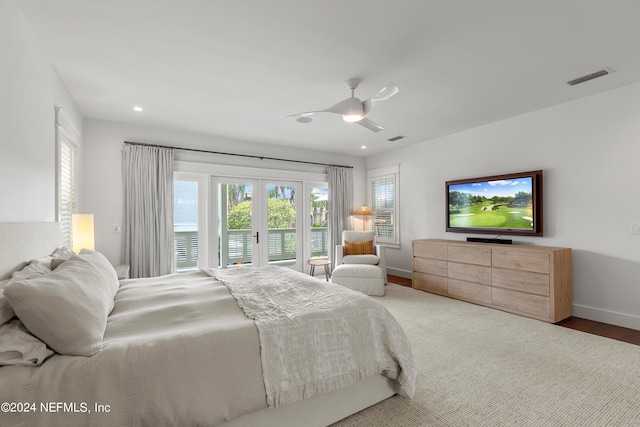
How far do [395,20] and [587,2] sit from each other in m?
1.24

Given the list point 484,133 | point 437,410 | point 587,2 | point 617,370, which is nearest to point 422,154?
point 484,133

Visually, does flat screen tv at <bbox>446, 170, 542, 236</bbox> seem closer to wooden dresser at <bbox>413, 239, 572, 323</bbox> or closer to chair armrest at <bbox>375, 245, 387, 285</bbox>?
wooden dresser at <bbox>413, 239, 572, 323</bbox>

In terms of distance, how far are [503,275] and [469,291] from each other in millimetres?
563

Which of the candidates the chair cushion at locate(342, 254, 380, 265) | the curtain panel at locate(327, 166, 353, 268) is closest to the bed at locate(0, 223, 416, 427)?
the chair cushion at locate(342, 254, 380, 265)

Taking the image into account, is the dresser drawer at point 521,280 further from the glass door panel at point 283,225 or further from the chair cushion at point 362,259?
the glass door panel at point 283,225

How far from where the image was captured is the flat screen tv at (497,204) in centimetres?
389

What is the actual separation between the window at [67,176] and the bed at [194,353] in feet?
3.67

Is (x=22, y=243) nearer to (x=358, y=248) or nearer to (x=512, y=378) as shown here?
(x=512, y=378)

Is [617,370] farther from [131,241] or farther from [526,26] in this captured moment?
A: [131,241]

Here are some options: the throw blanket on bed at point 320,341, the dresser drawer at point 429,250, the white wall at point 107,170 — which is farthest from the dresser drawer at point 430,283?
the white wall at point 107,170

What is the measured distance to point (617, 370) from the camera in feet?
7.62

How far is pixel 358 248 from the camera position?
207 inches

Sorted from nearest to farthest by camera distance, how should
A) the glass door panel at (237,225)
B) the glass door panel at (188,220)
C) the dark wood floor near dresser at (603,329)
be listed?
the dark wood floor near dresser at (603,329) < the glass door panel at (188,220) < the glass door panel at (237,225)

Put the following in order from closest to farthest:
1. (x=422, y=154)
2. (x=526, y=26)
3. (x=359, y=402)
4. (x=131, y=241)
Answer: (x=359, y=402)
(x=526, y=26)
(x=131, y=241)
(x=422, y=154)
